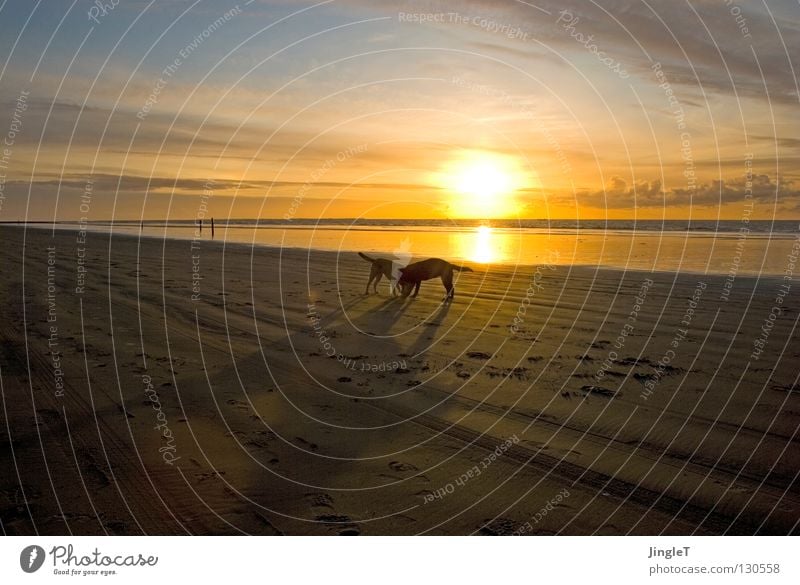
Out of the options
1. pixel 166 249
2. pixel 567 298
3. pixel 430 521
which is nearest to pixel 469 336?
pixel 567 298

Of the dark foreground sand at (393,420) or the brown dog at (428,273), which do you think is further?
the brown dog at (428,273)

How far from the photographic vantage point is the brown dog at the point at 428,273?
17.2 meters

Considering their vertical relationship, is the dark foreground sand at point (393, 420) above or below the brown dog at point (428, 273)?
below

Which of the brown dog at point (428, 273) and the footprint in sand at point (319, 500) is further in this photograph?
the brown dog at point (428, 273)

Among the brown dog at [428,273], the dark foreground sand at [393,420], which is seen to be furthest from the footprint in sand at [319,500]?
the brown dog at [428,273]

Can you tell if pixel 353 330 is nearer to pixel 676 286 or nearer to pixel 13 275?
pixel 676 286

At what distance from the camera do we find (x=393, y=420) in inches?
326

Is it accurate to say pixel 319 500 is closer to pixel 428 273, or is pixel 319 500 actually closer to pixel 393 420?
pixel 393 420

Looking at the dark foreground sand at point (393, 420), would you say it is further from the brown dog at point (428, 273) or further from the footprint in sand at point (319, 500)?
the brown dog at point (428, 273)

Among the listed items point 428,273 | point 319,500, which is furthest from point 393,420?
point 428,273

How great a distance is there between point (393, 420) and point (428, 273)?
9.38m

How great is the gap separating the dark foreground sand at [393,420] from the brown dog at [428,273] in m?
1.49

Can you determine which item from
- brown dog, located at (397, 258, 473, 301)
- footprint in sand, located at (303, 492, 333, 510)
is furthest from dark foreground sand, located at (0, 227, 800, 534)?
brown dog, located at (397, 258, 473, 301)

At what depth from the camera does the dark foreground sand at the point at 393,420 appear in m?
6.20
